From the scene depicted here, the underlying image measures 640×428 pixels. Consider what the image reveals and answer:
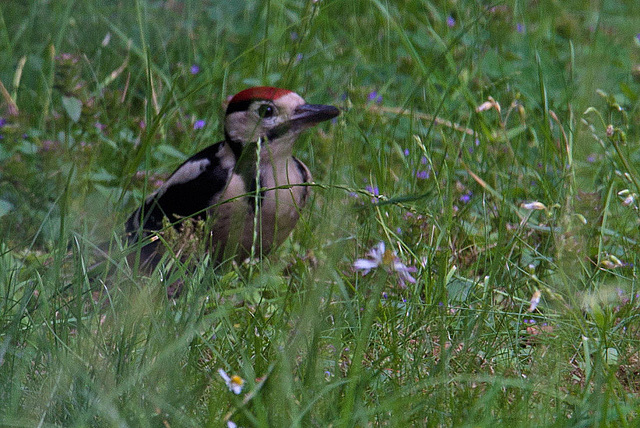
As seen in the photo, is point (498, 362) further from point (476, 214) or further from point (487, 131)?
point (487, 131)

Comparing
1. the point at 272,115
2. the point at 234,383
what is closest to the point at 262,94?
the point at 272,115

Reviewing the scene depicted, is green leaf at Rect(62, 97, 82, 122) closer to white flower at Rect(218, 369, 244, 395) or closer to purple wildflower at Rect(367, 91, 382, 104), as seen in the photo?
purple wildflower at Rect(367, 91, 382, 104)

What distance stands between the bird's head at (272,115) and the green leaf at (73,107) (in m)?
0.66

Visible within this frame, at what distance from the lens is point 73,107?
3.82 meters

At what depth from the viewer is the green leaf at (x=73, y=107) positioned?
3785 mm

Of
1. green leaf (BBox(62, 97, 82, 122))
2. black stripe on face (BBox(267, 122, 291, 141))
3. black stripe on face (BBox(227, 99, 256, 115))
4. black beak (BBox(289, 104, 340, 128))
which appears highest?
green leaf (BBox(62, 97, 82, 122))

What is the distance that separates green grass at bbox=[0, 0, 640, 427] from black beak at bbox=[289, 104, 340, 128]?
116 millimetres

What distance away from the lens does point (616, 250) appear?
3.04 meters

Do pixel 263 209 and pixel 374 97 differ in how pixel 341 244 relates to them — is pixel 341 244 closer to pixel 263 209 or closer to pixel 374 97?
pixel 263 209

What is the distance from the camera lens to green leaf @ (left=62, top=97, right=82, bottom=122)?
3785mm

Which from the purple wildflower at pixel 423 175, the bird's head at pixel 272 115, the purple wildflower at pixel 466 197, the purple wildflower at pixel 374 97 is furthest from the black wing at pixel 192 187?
the purple wildflower at pixel 374 97

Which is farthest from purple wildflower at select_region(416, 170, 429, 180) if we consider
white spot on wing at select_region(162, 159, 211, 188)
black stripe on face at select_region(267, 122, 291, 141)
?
white spot on wing at select_region(162, 159, 211, 188)

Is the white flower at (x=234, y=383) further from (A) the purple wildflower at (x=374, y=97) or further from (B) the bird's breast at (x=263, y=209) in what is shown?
(A) the purple wildflower at (x=374, y=97)

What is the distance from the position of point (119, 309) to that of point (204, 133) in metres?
2.07
